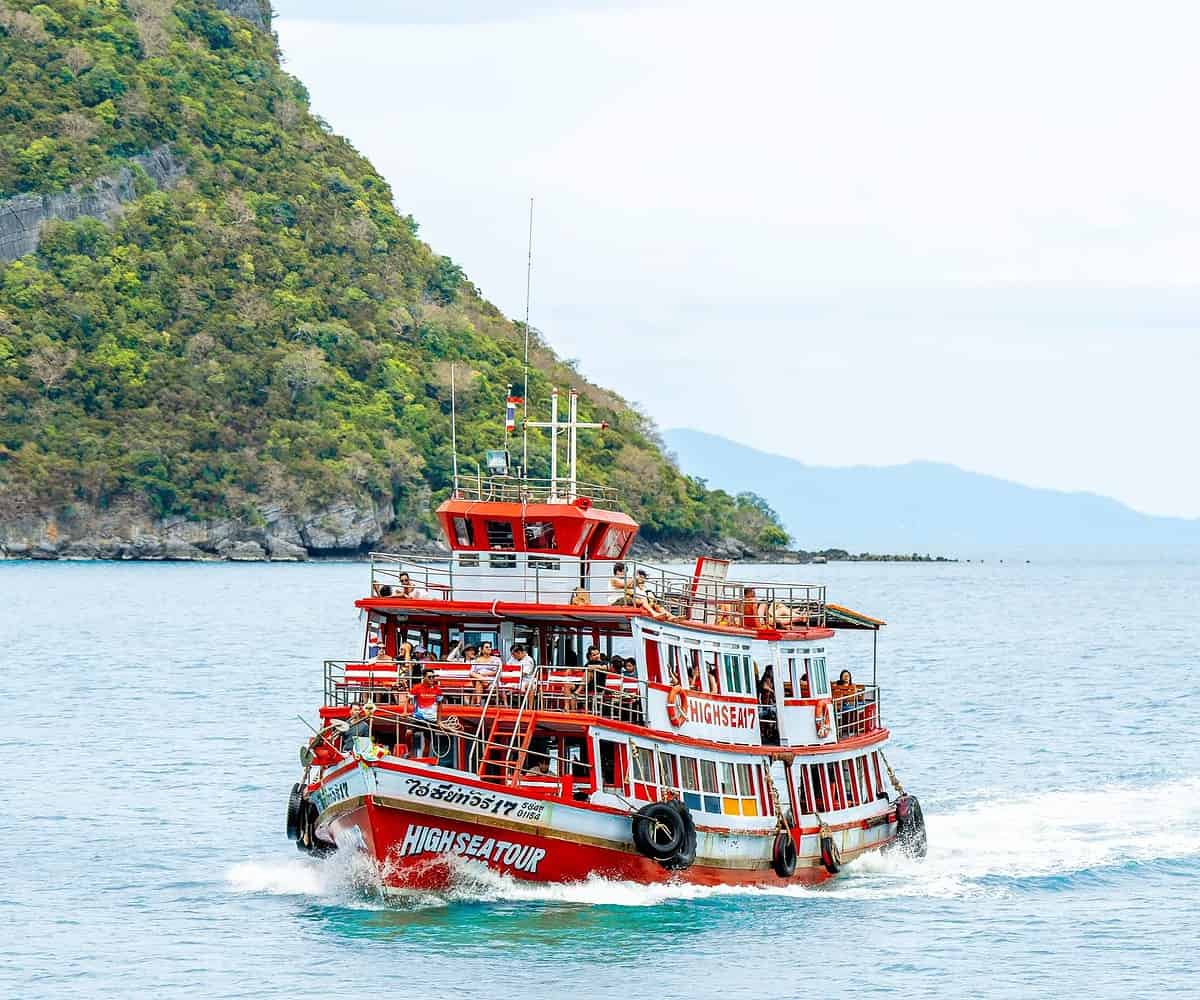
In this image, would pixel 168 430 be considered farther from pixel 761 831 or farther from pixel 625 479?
pixel 761 831

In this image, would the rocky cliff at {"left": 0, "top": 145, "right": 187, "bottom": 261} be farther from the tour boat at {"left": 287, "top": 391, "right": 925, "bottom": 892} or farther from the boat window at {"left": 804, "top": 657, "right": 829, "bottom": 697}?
the boat window at {"left": 804, "top": 657, "right": 829, "bottom": 697}

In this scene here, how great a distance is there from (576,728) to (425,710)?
2364 millimetres

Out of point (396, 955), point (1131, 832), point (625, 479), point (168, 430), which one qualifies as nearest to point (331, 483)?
point (168, 430)

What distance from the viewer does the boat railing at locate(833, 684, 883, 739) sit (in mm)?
37688

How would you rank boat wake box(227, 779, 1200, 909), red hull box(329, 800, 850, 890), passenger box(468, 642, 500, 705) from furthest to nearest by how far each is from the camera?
passenger box(468, 642, 500, 705) → boat wake box(227, 779, 1200, 909) → red hull box(329, 800, 850, 890)

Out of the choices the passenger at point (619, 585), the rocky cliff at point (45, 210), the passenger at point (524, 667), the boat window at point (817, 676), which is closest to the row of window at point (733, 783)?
the boat window at point (817, 676)

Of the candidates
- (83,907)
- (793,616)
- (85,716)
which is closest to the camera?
(83,907)

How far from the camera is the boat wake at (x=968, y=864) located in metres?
32.3

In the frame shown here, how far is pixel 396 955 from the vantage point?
30.3m

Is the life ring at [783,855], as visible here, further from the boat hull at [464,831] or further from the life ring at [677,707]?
the life ring at [677,707]

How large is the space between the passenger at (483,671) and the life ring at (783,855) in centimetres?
561

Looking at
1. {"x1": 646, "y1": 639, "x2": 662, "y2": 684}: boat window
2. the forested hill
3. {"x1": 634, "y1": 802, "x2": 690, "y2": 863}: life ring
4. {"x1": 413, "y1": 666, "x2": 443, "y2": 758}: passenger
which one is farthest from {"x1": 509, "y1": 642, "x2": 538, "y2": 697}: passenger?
the forested hill

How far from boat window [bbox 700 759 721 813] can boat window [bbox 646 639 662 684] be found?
1535 millimetres

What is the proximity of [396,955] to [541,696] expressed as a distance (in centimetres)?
462
